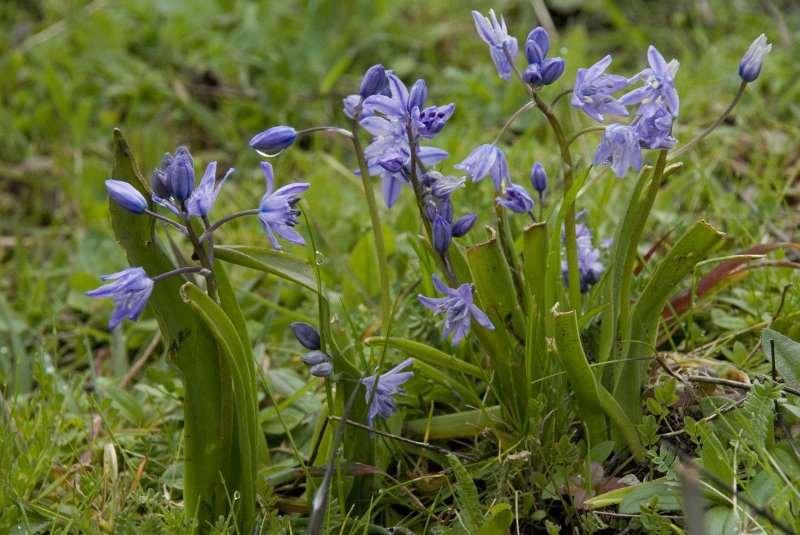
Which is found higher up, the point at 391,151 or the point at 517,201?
the point at 391,151

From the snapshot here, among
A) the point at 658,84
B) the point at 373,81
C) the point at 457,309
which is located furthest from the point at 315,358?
the point at 658,84

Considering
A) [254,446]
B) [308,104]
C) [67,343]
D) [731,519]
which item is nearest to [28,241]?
[67,343]

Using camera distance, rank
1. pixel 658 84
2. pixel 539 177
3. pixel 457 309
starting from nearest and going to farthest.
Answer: pixel 658 84 < pixel 457 309 < pixel 539 177

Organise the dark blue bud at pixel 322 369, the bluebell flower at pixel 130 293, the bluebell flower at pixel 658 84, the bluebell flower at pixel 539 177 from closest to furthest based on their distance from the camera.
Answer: the bluebell flower at pixel 130 293
the bluebell flower at pixel 658 84
the dark blue bud at pixel 322 369
the bluebell flower at pixel 539 177

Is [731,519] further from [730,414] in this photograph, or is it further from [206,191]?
[206,191]

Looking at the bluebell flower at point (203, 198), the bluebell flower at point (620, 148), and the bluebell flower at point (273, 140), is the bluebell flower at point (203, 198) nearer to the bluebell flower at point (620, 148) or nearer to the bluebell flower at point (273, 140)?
the bluebell flower at point (273, 140)

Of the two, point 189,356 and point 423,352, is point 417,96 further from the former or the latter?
point 189,356

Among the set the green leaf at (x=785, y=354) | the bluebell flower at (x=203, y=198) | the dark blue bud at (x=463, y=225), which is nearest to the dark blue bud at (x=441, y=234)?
the dark blue bud at (x=463, y=225)

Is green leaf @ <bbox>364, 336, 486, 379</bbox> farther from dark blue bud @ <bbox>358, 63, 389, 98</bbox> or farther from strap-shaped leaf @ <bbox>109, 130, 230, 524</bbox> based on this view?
dark blue bud @ <bbox>358, 63, 389, 98</bbox>
